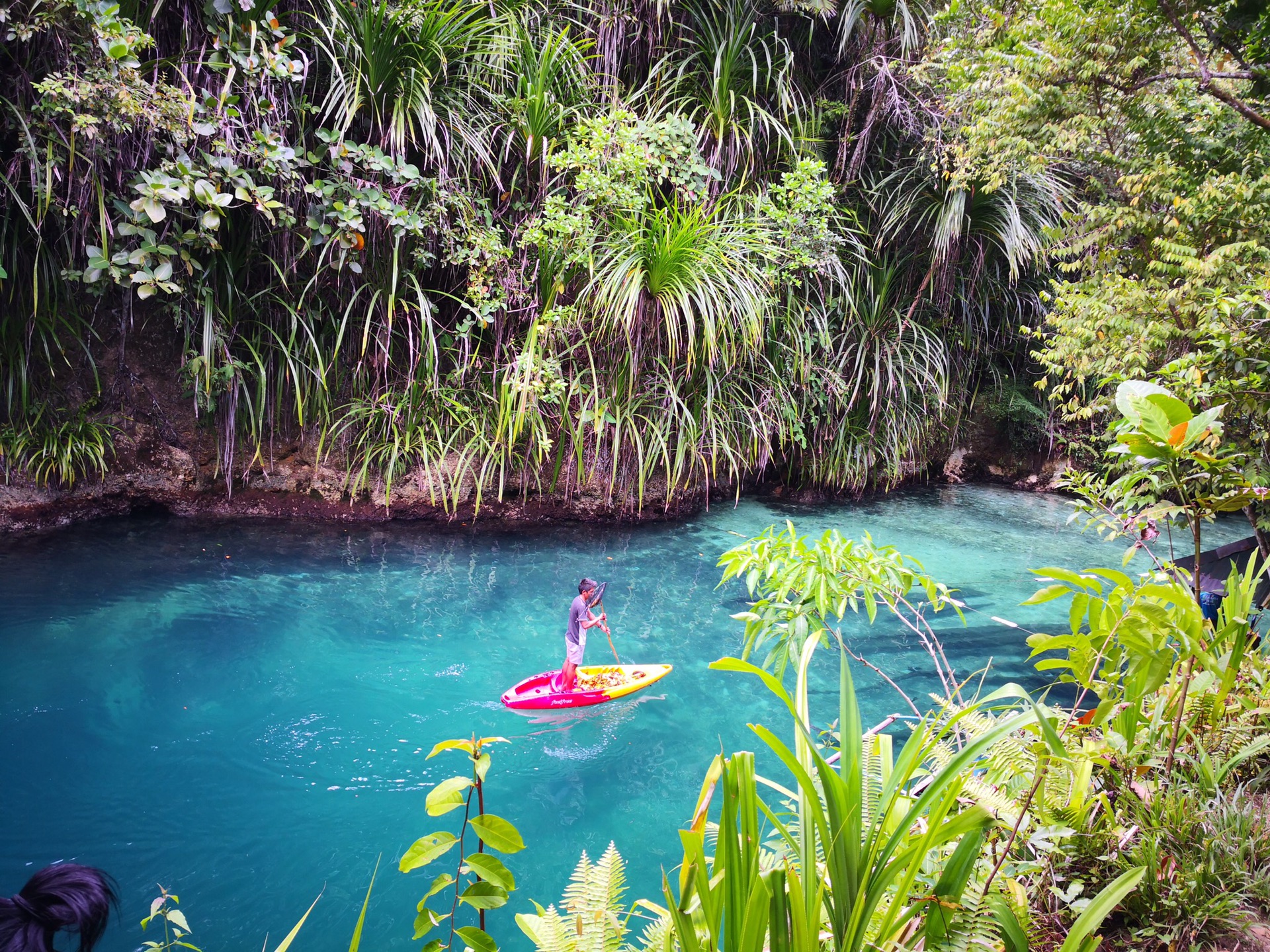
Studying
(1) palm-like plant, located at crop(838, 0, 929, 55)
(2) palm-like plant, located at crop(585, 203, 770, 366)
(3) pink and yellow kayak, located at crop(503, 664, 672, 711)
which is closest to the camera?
(3) pink and yellow kayak, located at crop(503, 664, 672, 711)

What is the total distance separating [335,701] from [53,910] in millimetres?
2151

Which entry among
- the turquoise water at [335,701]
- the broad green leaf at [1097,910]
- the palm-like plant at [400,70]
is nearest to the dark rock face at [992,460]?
the turquoise water at [335,701]

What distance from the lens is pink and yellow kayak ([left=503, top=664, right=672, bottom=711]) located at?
3.95 metres

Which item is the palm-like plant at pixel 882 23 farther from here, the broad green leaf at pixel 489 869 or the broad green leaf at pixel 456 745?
the broad green leaf at pixel 489 869

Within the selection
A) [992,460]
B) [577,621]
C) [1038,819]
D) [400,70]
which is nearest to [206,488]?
[400,70]

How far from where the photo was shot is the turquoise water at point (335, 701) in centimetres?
279

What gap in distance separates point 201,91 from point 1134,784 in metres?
6.16

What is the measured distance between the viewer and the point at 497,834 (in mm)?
1137

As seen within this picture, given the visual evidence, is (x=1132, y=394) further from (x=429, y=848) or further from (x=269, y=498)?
(x=269, y=498)

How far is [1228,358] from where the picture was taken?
2.65 m

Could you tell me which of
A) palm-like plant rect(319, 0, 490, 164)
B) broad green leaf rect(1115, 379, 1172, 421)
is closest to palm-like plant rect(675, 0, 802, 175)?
palm-like plant rect(319, 0, 490, 164)

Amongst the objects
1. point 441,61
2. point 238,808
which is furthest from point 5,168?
point 238,808

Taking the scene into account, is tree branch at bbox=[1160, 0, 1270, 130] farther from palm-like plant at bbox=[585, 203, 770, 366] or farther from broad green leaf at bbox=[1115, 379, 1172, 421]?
palm-like plant at bbox=[585, 203, 770, 366]

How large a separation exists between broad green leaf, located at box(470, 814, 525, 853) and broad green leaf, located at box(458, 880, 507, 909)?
57 mm
